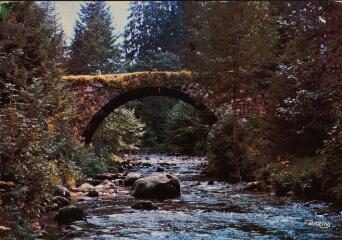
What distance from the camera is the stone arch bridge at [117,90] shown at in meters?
17.5

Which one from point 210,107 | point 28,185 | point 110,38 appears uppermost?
point 110,38

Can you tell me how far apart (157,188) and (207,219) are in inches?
110

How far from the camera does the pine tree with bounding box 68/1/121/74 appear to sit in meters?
35.5

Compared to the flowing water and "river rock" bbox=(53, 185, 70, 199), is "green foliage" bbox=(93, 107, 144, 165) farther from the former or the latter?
the flowing water

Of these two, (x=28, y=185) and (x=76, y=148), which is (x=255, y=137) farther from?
(x=28, y=185)

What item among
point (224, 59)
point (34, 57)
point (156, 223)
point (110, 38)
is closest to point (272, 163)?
point (224, 59)

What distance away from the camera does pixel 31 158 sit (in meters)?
6.04

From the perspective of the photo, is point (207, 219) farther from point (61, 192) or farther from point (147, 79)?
point (147, 79)

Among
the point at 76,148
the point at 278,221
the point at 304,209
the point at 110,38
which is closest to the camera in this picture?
the point at 278,221

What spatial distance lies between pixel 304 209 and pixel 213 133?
6181mm

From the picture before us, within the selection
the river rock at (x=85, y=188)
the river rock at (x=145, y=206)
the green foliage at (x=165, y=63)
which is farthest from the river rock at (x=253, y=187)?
the green foliage at (x=165, y=63)

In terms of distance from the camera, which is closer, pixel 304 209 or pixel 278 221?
pixel 278 221

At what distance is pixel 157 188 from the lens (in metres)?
10.5

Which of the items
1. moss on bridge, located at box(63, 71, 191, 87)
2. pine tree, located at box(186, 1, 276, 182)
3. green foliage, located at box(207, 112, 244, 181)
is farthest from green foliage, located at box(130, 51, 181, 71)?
green foliage, located at box(207, 112, 244, 181)
